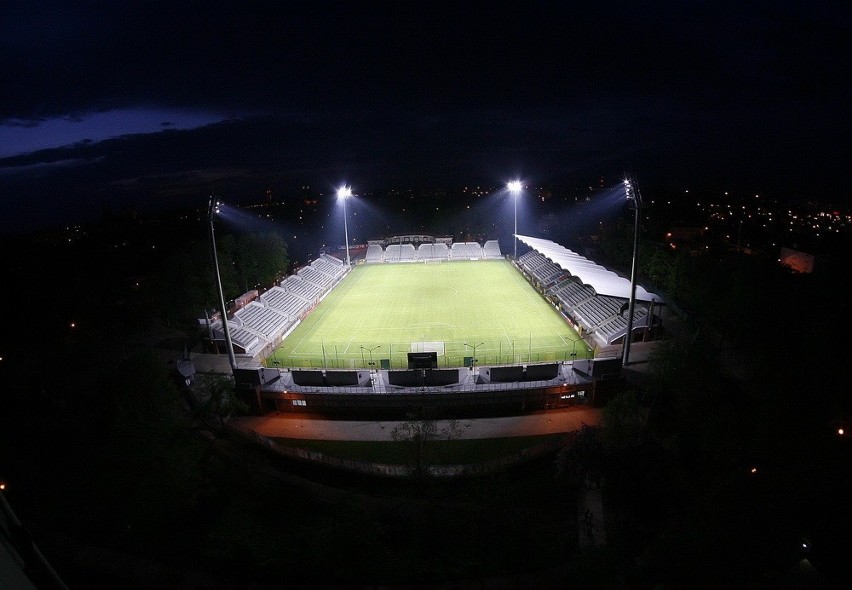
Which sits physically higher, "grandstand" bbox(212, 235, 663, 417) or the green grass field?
"grandstand" bbox(212, 235, 663, 417)

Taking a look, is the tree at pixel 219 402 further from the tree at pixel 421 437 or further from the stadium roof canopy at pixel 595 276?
the stadium roof canopy at pixel 595 276

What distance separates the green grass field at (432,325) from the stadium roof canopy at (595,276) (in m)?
2.51

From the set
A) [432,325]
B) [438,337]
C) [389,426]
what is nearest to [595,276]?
[432,325]

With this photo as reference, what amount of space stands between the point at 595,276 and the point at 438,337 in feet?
38.6

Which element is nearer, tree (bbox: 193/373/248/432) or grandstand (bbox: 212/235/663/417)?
tree (bbox: 193/373/248/432)

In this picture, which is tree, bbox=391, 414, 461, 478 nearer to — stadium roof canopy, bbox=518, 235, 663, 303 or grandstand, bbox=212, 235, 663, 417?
grandstand, bbox=212, 235, 663, 417

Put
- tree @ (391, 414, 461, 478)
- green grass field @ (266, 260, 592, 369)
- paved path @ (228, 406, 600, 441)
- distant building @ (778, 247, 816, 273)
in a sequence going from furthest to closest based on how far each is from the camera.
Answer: distant building @ (778, 247, 816, 273) < green grass field @ (266, 260, 592, 369) < paved path @ (228, 406, 600, 441) < tree @ (391, 414, 461, 478)

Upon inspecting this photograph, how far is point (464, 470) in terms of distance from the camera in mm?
13312

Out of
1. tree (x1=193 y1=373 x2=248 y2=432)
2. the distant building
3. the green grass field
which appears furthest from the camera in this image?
the distant building

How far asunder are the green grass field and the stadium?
0.25 feet

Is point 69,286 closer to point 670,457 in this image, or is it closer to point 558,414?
point 558,414

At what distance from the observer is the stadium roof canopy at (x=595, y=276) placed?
2389 centimetres

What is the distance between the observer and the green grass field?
20.4m

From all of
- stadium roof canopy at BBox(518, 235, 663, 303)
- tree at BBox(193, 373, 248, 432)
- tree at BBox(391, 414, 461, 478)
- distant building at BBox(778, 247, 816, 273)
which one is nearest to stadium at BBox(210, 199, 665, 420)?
stadium roof canopy at BBox(518, 235, 663, 303)
